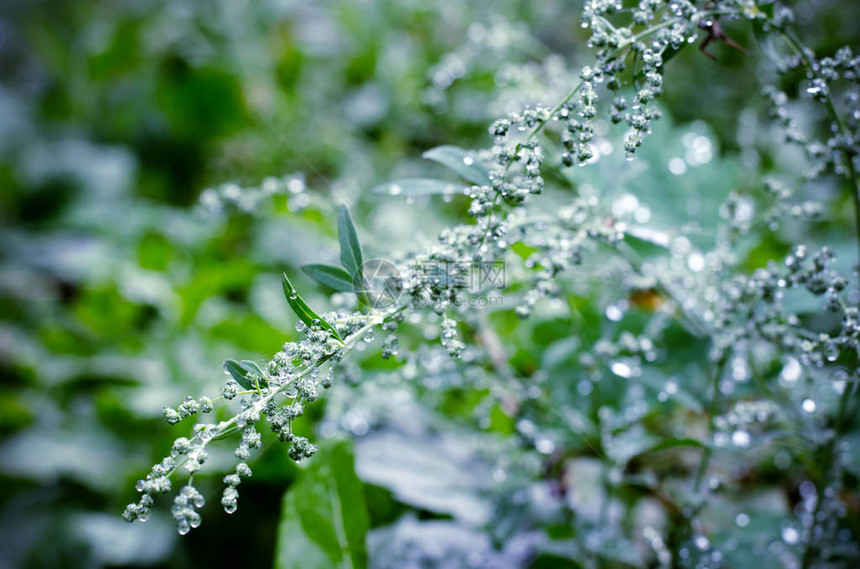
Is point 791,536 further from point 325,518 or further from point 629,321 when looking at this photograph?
point 325,518

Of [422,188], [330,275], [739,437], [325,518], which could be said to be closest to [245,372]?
[330,275]

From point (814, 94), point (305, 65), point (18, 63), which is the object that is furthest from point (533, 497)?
point (18, 63)

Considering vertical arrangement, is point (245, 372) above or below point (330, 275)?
below

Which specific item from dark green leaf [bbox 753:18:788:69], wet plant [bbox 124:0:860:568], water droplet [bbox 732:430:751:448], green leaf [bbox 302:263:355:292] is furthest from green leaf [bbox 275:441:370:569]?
dark green leaf [bbox 753:18:788:69]

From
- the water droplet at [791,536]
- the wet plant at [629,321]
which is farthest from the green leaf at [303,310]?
the water droplet at [791,536]

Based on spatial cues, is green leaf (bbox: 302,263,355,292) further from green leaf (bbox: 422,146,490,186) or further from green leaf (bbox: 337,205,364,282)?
green leaf (bbox: 422,146,490,186)

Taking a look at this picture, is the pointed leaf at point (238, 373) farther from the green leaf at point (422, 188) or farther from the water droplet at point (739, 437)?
the water droplet at point (739, 437)

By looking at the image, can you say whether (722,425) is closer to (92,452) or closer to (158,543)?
(158,543)
